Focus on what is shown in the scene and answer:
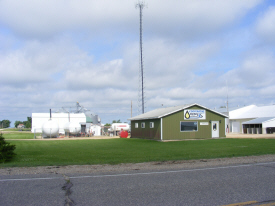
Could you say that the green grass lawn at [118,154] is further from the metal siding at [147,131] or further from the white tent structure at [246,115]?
the white tent structure at [246,115]

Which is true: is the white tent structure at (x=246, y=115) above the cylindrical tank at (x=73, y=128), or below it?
above

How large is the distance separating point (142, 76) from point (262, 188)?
38.4m

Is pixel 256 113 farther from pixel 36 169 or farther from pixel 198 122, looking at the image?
pixel 36 169

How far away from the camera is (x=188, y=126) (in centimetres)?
3225

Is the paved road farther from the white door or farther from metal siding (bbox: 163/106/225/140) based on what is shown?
the white door

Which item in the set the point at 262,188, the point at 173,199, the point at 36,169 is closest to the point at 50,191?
the point at 173,199

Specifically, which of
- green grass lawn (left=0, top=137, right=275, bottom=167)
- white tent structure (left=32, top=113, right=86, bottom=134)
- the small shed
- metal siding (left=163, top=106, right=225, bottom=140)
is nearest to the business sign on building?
metal siding (left=163, top=106, right=225, bottom=140)

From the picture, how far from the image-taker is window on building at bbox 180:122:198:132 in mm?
31962

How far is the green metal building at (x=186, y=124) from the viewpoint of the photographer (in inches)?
1227

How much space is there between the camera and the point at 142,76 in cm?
4516

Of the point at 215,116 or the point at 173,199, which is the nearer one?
the point at 173,199

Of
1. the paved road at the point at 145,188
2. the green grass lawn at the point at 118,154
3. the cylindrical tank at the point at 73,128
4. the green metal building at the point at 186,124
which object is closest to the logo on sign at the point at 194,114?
the green metal building at the point at 186,124

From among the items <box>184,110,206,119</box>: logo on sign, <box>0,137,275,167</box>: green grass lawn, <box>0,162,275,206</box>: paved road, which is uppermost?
<box>184,110,206,119</box>: logo on sign

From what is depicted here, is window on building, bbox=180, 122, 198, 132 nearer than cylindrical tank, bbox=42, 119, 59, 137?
Yes
